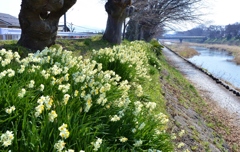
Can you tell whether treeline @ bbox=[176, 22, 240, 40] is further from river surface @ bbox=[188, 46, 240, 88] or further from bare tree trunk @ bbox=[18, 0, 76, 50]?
bare tree trunk @ bbox=[18, 0, 76, 50]

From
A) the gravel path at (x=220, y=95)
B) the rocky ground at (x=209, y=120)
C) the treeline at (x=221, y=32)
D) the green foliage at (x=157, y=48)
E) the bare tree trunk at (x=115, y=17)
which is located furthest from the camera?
the treeline at (x=221, y=32)

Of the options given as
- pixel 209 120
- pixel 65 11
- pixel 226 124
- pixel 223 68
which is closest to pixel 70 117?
pixel 65 11

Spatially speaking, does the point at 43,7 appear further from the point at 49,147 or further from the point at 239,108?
the point at 239,108

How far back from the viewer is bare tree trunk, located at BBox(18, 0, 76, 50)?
5531 mm

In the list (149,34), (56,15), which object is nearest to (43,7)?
(56,15)

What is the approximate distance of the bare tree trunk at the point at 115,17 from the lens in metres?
11.1

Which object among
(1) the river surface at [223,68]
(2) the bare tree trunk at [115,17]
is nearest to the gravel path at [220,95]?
(1) the river surface at [223,68]

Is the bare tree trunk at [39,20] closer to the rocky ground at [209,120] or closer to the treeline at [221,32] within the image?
the rocky ground at [209,120]

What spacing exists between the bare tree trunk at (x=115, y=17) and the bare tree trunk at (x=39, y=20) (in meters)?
5.07

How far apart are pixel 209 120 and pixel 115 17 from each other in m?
6.80

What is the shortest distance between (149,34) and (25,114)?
98.5 ft

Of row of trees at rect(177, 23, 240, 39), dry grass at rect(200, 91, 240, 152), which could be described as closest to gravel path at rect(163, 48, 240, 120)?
dry grass at rect(200, 91, 240, 152)

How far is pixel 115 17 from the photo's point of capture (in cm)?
1173

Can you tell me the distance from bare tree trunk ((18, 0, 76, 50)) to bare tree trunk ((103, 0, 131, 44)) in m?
5.07
